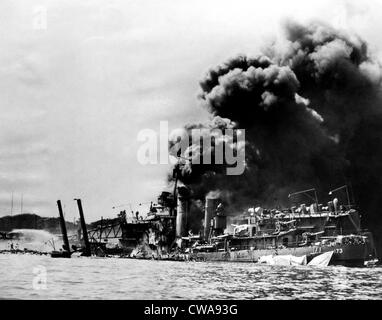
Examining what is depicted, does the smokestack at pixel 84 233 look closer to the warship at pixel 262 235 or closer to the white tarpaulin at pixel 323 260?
Result: the warship at pixel 262 235

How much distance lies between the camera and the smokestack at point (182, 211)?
303ft

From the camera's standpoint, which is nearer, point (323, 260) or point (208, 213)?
point (323, 260)

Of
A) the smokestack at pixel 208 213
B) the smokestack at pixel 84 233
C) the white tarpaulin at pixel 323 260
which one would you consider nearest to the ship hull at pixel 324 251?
the white tarpaulin at pixel 323 260

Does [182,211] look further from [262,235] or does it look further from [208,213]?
[262,235]

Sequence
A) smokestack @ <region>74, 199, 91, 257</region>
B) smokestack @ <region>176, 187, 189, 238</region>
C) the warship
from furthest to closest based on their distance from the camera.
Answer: smokestack @ <region>176, 187, 189, 238</region>
smokestack @ <region>74, 199, 91, 257</region>
the warship

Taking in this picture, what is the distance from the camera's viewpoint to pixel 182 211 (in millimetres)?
93625

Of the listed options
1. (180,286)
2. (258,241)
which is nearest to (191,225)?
(258,241)

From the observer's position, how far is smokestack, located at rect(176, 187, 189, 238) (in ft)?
303

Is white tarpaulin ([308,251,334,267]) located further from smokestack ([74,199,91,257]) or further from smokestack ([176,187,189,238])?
smokestack ([74,199,91,257])

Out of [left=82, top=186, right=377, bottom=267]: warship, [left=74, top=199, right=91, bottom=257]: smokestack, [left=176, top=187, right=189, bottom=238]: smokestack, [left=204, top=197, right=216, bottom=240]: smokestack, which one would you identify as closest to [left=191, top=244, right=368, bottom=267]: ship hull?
[left=82, top=186, right=377, bottom=267]: warship

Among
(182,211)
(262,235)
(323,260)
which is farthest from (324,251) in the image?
(182,211)

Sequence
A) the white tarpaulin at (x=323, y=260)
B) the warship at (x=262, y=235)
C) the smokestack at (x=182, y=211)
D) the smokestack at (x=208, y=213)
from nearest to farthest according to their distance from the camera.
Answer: the white tarpaulin at (x=323, y=260)
the warship at (x=262, y=235)
the smokestack at (x=208, y=213)
the smokestack at (x=182, y=211)

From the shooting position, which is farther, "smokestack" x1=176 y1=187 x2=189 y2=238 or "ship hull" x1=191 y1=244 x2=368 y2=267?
"smokestack" x1=176 y1=187 x2=189 y2=238

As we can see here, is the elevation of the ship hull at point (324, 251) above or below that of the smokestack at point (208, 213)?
below
